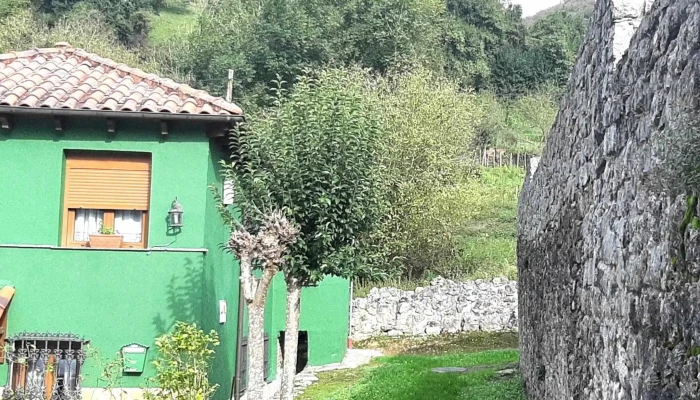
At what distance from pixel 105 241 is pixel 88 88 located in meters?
2.40

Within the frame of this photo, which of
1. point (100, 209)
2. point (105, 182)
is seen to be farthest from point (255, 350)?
point (105, 182)

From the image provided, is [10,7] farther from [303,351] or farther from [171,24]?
[303,351]

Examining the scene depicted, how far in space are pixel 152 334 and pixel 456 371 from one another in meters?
6.78

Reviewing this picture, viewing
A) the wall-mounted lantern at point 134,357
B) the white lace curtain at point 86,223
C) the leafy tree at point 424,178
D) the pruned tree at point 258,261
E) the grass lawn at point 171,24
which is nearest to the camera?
the pruned tree at point 258,261

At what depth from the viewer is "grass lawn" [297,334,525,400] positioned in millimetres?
11898

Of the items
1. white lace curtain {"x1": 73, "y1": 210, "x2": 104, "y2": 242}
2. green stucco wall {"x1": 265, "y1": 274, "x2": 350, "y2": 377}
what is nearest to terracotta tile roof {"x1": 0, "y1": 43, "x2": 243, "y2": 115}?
white lace curtain {"x1": 73, "y1": 210, "x2": 104, "y2": 242}

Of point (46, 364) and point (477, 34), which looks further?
point (477, 34)

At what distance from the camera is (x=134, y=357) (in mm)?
10672

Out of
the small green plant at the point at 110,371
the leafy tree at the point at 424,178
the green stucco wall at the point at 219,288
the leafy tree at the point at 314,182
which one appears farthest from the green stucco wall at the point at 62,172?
the leafy tree at the point at 424,178

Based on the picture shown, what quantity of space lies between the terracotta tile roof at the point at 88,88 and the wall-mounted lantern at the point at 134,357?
332 centimetres

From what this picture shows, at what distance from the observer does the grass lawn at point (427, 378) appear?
1190 cm

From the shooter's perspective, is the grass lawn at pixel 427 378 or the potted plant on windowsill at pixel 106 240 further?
the grass lawn at pixel 427 378

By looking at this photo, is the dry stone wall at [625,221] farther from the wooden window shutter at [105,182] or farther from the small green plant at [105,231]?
the small green plant at [105,231]

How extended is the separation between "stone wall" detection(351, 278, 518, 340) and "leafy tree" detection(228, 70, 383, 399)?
45.5 ft
